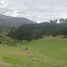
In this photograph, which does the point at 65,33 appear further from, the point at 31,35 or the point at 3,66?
the point at 3,66

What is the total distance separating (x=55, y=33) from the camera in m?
162

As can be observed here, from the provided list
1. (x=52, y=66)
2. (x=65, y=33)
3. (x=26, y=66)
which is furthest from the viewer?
(x=65, y=33)

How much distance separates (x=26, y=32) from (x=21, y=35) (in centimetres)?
1052

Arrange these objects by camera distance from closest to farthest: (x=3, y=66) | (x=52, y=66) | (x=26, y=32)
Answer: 1. (x=3, y=66)
2. (x=52, y=66)
3. (x=26, y=32)

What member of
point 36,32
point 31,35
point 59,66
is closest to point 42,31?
point 36,32

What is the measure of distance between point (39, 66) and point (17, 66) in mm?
4760

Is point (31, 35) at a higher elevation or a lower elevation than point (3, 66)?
lower

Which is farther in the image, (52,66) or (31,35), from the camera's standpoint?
(31,35)

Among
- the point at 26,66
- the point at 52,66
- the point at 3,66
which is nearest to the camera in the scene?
the point at 3,66

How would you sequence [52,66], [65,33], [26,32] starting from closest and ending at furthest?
[52,66], [65,33], [26,32]

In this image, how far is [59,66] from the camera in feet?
138

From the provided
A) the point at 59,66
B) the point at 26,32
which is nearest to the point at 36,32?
the point at 26,32

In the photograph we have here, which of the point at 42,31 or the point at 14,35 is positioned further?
the point at 42,31

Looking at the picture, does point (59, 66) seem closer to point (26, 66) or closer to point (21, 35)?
point (26, 66)
